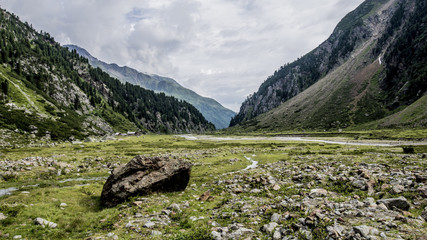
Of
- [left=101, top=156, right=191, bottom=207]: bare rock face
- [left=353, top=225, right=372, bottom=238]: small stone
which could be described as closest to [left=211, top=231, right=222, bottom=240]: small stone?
[left=353, top=225, right=372, bottom=238]: small stone

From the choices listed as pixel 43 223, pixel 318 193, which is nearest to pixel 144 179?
pixel 43 223

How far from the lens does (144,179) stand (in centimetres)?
2009

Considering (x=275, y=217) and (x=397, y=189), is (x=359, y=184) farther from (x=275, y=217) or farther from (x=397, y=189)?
(x=275, y=217)

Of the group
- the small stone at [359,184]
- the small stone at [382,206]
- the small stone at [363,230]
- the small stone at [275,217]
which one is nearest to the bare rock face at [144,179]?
the small stone at [275,217]

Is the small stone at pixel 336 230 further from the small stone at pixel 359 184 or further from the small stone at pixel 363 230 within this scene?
the small stone at pixel 359 184

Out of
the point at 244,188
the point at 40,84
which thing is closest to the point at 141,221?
the point at 244,188

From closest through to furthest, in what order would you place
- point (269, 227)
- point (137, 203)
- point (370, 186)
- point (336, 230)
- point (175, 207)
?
point (336, 230), point (269, 227), point (370, 186), point (175, 207), point (137, 203)

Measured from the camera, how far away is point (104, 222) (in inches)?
563

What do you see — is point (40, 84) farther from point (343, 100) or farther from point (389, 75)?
point (389, 75)

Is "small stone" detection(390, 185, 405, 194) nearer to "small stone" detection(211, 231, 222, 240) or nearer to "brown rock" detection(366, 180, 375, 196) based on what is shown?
"brown rock" detection(366, 180, 375, 196)

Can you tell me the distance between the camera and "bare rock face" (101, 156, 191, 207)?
1898 cm

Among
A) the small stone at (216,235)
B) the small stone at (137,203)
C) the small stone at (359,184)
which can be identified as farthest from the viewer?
the small stone at (137,203)

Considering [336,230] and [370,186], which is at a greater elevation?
[370,186]

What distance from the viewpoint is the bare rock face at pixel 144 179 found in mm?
18984
